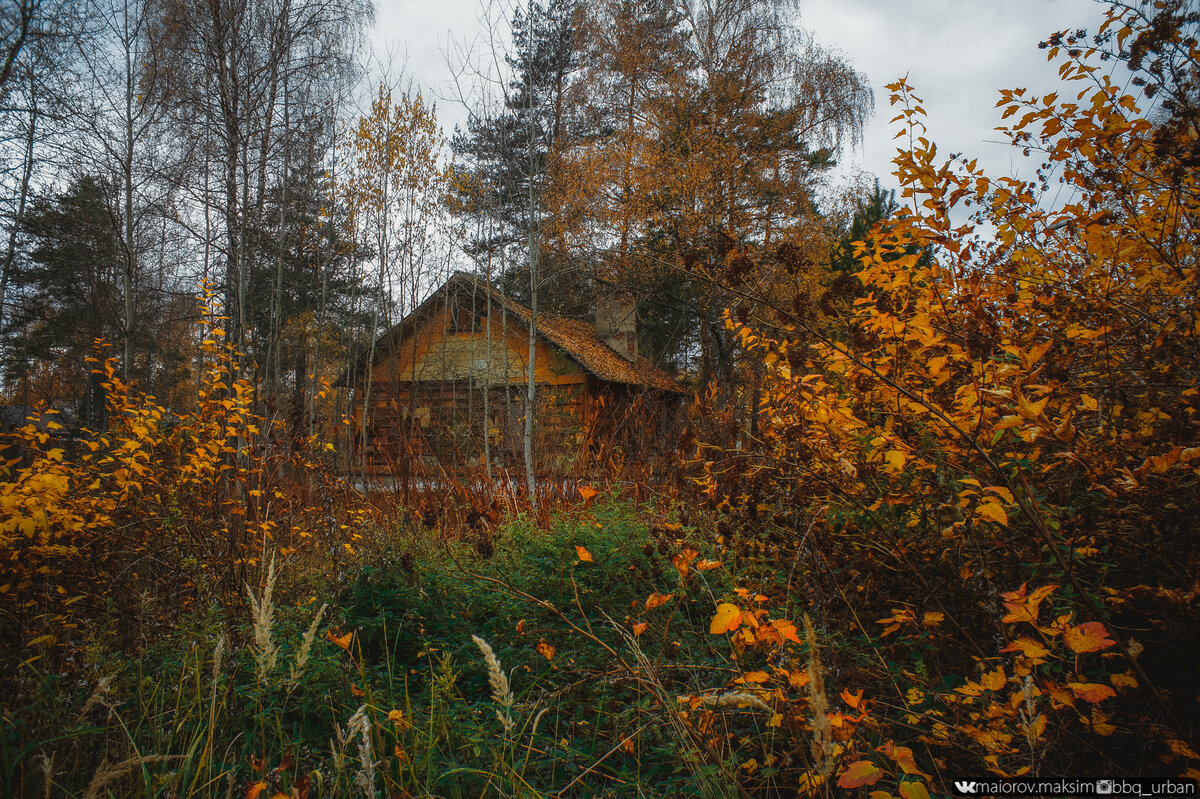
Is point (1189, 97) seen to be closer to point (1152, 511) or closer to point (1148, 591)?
point (1152, 511)

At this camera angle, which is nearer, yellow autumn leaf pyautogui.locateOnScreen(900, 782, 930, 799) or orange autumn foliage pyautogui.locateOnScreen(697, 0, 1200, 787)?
yellow autumn leaf pyautogui.locateOnScreen(900, 782, 930, 799)

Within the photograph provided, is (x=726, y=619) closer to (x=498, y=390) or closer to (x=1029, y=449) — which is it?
(x=1029, y=449)

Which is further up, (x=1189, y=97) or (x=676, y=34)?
(x=676, y=34)

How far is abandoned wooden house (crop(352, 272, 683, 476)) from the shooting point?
6.50m

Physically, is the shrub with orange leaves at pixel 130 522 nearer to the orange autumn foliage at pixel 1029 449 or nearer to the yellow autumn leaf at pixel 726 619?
the yellow autumn leaf at pixel 726 619

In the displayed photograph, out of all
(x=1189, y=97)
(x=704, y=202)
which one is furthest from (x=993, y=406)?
(x=704, y=202)

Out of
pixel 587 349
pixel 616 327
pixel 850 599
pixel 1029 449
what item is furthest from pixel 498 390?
pixel 1029 449

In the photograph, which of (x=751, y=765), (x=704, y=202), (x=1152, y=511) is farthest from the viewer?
(x=704, y=202)

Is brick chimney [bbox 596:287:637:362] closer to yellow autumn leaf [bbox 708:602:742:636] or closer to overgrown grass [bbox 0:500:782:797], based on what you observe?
overgrown grass [bbox 0:500:782:797]

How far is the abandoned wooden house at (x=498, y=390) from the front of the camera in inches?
256

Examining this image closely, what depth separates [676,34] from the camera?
49.7 ft

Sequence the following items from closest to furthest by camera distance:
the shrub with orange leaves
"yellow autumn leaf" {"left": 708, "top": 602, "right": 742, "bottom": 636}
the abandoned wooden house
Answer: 1. "yellow autumn leaf" {"left": 708, "top": 602, "right": 742, "bottom": 636}
2. the shrub with orange leaves
3. the abandoned wooden house

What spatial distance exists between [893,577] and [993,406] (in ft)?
2.93

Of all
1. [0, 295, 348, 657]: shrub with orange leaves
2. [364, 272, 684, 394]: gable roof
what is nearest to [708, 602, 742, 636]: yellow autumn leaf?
[0, 295, 348, 657]: shrub with orange leaves
